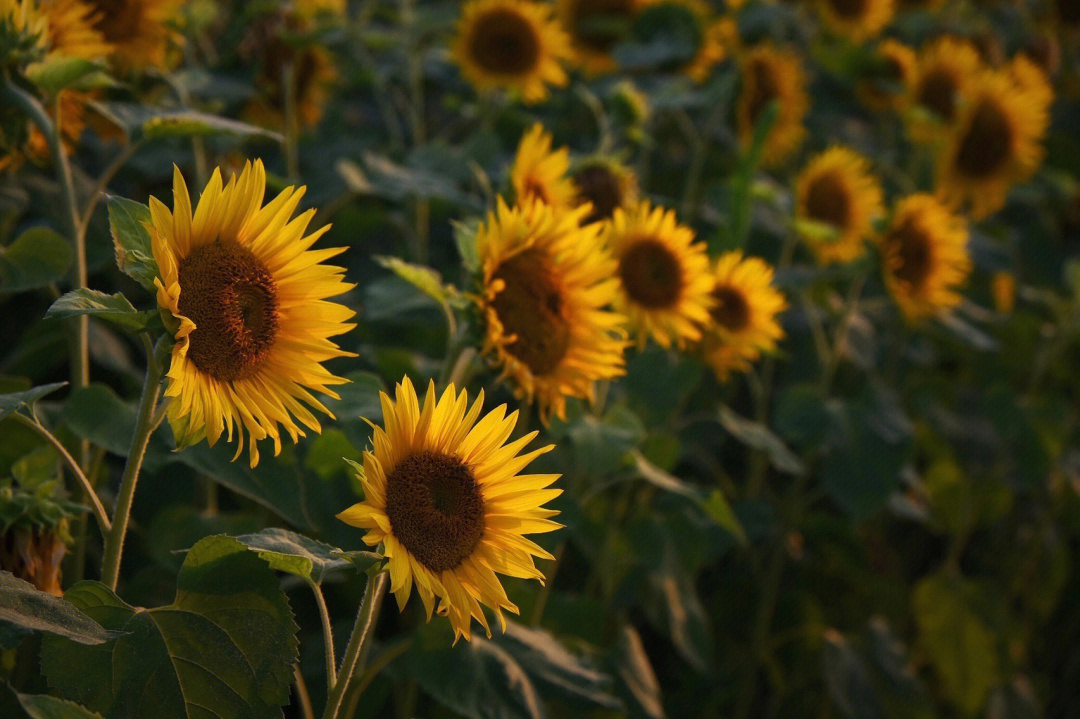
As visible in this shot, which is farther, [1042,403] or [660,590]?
[1042,403]

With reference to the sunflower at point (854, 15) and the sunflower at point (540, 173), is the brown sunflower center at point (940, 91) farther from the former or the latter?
the sunflower at point (540, 173)

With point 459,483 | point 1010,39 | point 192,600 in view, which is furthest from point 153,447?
point 1010,39

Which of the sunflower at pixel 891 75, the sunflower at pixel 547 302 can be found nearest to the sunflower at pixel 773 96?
the sunflower at pixel 891 75

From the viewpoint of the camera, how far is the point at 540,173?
1.09 metres

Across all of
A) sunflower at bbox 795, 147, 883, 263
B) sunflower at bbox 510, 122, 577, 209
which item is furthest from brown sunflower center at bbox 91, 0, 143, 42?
sunflower at bbox 795, 147, 883, 263

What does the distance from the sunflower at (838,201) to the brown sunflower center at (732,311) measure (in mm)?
421

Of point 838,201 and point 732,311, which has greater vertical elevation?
point 838,201

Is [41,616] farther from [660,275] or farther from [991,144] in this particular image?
[991,144]

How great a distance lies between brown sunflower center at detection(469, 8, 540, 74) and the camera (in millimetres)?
1587

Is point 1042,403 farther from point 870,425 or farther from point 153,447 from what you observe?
point 153,447

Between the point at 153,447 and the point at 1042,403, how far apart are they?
5.18ft

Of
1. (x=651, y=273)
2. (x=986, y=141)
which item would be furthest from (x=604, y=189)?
(x=986, y=141)

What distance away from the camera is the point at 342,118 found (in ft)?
5.47

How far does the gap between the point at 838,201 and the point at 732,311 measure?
48 cm
